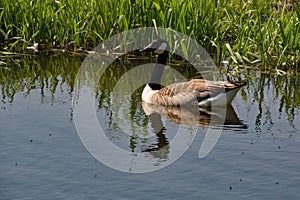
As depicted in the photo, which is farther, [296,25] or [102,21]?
[102,21]

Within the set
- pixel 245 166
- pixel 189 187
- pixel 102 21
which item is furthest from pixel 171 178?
pixel 102 21

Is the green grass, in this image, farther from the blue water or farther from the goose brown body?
the blue water

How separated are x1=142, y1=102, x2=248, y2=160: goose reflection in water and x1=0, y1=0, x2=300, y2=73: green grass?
2567 mm

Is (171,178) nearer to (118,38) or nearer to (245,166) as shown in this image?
(245,166)

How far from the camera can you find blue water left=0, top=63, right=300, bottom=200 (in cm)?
947

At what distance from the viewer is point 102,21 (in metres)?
18.3

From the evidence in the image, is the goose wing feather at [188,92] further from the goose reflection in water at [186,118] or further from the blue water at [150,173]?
the blue water at [150,173]

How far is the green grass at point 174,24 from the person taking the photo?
16672 mm

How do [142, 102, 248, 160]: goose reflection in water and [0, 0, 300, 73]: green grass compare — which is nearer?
[142, 102, 248, 160]: goose reflection in water

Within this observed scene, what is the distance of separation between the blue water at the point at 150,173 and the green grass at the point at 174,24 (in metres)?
3.68

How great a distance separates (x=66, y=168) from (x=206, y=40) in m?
8.15

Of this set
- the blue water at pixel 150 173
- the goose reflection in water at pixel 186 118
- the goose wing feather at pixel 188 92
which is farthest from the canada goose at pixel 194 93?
the blue water at pixel 150 173

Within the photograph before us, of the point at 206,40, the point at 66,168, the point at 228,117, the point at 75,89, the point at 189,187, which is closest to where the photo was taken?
the point at 189,187

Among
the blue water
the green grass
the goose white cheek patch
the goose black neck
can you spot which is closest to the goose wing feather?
the goose black neck
